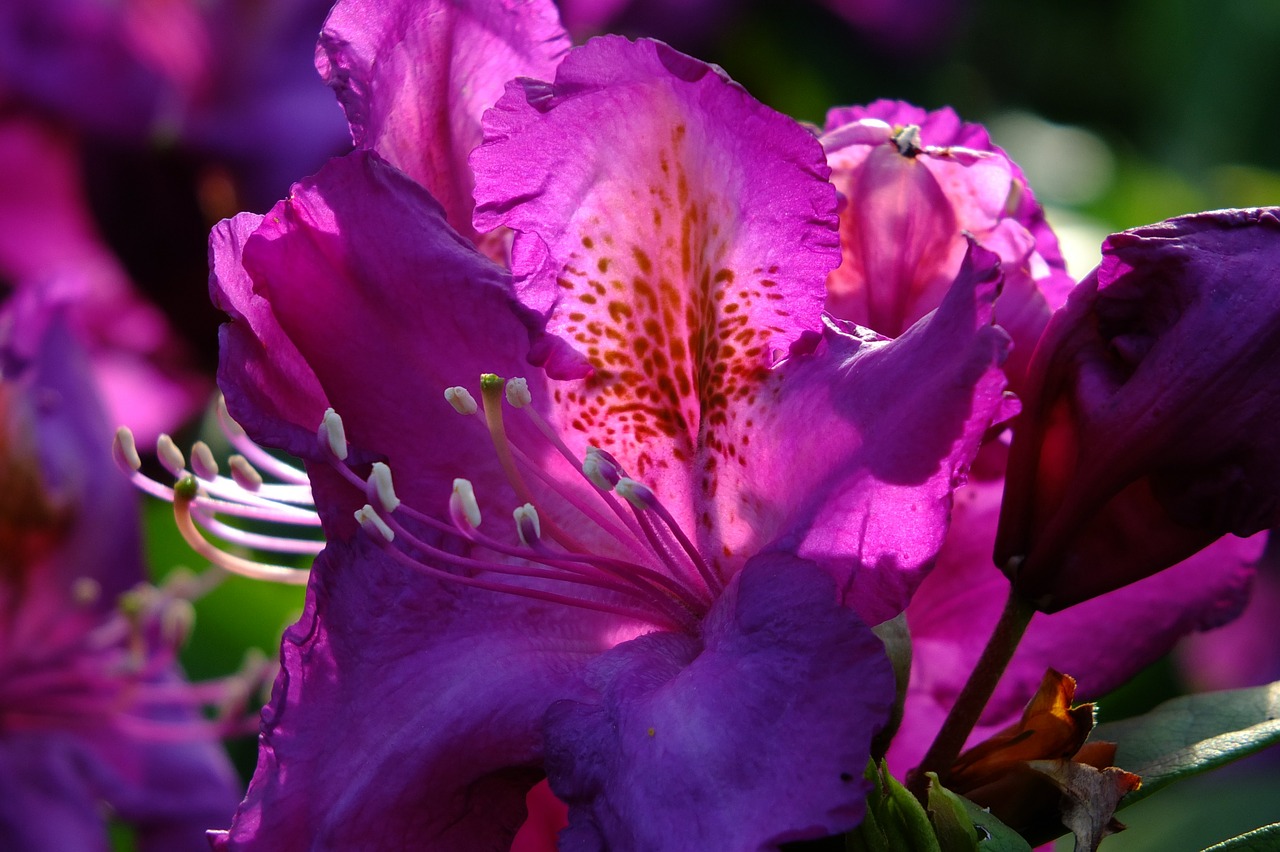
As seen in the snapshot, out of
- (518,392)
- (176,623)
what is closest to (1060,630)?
(518,392)

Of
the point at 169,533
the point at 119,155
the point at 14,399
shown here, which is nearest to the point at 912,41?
the point at 119,155

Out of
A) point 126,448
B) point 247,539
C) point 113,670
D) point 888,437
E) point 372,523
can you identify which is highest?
point 888,437

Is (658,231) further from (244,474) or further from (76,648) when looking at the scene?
(76,648)

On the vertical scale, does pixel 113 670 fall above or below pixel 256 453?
below

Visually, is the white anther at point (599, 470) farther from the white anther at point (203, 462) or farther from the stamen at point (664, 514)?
the white anther at point (203, 462)

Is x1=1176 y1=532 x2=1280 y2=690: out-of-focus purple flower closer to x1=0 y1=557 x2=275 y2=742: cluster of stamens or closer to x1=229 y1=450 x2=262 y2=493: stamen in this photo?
x1=0 y1=557 x2=275 y2=742: cluster of stamens

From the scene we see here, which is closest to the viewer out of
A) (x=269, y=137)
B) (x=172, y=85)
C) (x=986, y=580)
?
(x=986, y=580)

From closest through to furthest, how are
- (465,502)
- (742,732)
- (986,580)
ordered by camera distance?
1. (742,732)
2. (465,502)
3. (986,580)
